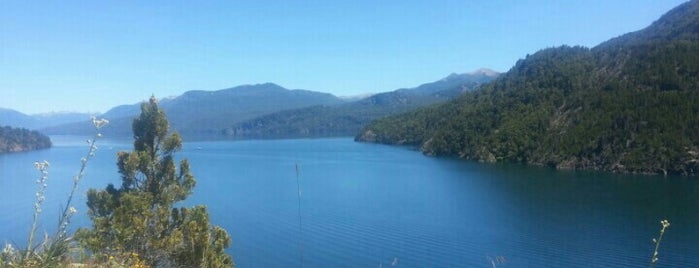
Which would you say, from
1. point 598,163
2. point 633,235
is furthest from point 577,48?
point 633,235

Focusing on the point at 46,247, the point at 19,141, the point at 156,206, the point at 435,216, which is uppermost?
the point at 46,247

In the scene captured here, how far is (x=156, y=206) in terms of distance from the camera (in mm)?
13000

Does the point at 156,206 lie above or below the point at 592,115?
below

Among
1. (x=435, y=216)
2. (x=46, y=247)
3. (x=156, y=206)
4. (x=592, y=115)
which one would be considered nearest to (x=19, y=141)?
(x=435, y=216)

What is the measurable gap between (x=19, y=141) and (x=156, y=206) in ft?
387

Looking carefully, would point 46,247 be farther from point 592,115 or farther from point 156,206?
point 592,115

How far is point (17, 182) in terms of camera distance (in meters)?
52.6

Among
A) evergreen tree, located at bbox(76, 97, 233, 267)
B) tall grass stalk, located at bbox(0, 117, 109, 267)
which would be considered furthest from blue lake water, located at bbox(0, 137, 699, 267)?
tall grass stalk, located at bbox(0, 117, 109, 267)

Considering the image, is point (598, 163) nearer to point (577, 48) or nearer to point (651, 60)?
point (651, 60)

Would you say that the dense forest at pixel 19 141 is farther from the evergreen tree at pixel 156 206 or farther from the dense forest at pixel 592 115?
the evergreen tree at pixel 156 206

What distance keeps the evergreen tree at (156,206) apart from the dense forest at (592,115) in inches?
2230

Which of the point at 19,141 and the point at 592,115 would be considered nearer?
the point at 592,115

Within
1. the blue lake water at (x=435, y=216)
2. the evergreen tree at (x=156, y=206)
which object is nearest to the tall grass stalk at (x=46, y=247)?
the evergreen tree at (x=156, y=206)

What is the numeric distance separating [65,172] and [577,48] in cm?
10504
